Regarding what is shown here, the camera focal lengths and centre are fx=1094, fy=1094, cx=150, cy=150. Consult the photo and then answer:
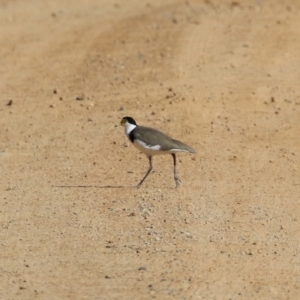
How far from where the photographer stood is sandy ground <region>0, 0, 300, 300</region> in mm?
9148

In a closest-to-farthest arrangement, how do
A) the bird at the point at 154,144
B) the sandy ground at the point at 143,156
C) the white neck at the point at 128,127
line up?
the sandy ground at the point at 143,156 < the bird at the point at 154,144 < the white neck at the point at 128,127

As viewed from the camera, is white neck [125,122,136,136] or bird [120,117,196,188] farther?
white neck [125,122,136,136]

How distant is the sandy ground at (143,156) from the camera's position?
9148 millimetres

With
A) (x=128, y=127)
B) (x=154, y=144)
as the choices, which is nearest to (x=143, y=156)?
(x=128, y=127)

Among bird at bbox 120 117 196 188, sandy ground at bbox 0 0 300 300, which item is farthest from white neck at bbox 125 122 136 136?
sandy ground at bbox 0 0 300 300

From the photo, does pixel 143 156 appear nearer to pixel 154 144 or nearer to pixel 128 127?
pixel 128 127

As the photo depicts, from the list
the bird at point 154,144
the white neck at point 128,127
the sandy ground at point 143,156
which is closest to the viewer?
the sandy ground at point 143,156

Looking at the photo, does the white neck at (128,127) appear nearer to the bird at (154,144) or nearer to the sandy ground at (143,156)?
the bird at (154,144)

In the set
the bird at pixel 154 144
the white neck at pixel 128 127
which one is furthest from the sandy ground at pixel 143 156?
the white neck at pixel 128 127

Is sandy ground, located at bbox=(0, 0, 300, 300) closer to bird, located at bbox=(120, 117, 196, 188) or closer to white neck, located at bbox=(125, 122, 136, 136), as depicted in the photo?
bird, located at bbox=(120, 117, 196, 188)

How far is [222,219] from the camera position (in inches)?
410

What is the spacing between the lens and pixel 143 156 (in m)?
12.8

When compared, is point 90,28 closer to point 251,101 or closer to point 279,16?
point 279,16

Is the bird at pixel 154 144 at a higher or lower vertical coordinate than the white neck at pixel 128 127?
higher
